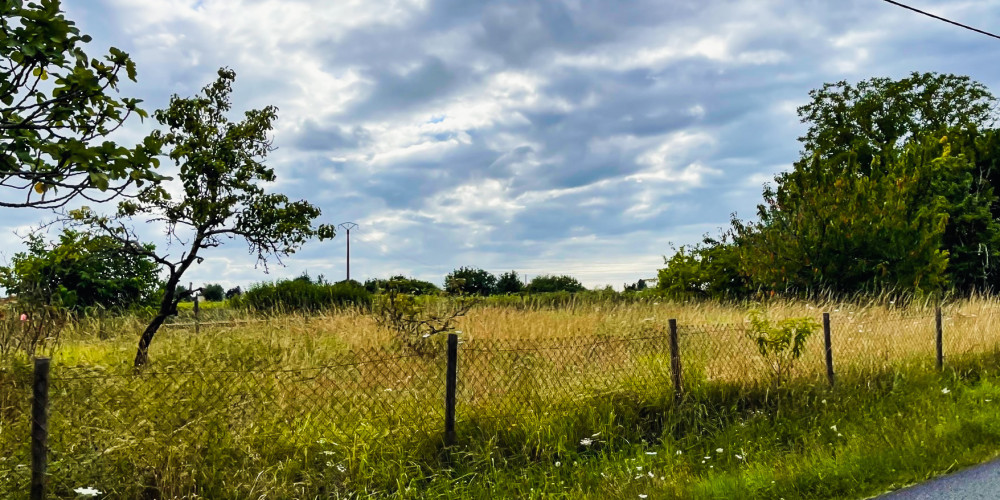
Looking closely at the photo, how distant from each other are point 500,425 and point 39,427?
365 cm

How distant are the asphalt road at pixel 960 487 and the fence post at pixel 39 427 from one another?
6080mm

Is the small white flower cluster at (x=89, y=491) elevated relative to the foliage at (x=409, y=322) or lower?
lower

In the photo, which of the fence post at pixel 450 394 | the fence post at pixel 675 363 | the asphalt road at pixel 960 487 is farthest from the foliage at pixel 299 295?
the asphalt road at pixel 960 487

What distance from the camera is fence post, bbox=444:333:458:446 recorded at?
19.7 ft

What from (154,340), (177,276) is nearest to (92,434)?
(177,276)

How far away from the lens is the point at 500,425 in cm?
651

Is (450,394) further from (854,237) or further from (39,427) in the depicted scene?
(854,237)

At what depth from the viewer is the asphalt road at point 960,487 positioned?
17.7 feet

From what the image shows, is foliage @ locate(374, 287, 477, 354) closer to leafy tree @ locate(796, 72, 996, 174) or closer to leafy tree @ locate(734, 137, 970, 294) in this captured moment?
leafy tree @ locate(734, 137, 970, 294)

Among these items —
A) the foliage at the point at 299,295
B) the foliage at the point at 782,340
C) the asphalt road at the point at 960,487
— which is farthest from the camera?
the foliage at the point at 299,295

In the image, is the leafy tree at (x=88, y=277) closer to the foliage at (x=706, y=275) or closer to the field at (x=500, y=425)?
the field at (x=500, y=425)

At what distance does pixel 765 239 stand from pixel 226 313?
583 inches

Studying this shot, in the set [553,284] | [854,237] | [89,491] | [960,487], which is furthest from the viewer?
[553,284]

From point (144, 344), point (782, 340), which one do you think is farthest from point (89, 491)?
point (782, 340)
